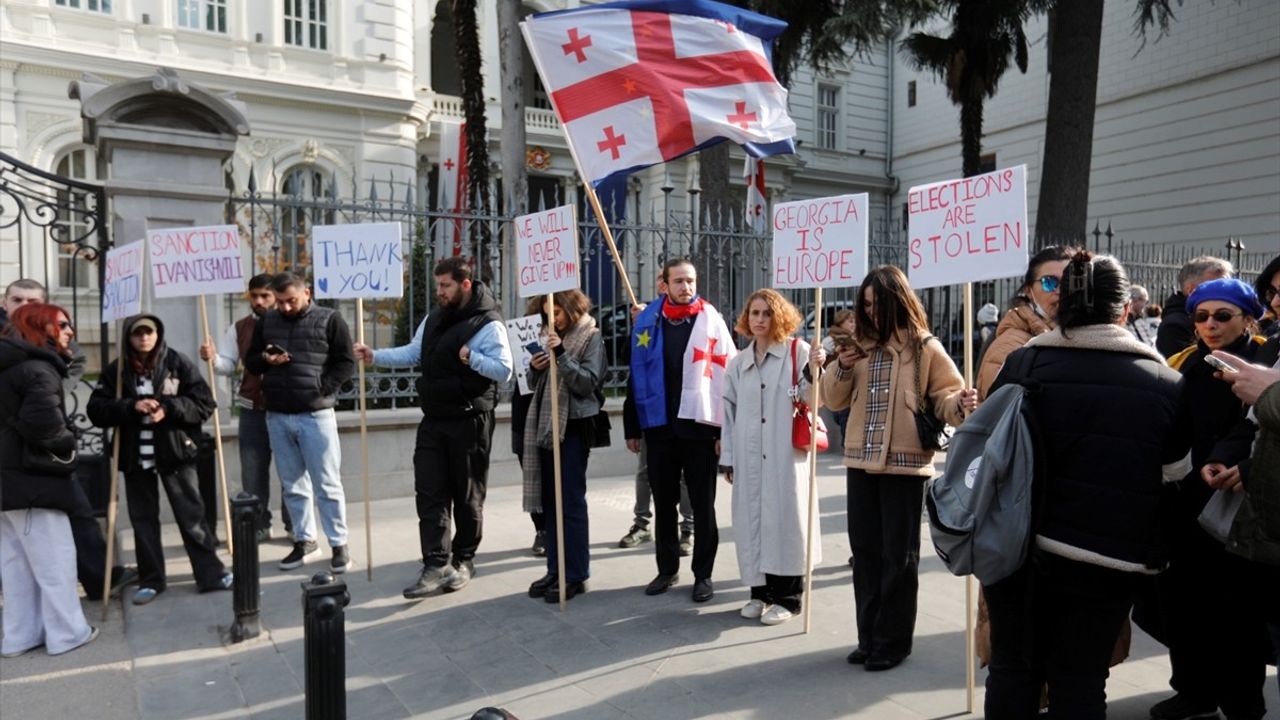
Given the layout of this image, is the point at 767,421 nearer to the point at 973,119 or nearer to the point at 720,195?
the point at 720,195

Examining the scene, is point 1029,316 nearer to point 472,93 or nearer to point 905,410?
point 905,410

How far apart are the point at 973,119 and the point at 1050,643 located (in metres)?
19.8

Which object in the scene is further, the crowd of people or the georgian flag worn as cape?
the georgian flag worn as cape

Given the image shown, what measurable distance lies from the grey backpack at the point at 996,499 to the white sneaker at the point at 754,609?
2.24 meters

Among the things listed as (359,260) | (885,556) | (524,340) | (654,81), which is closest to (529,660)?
(885,556)

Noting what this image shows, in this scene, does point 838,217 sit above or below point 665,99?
below

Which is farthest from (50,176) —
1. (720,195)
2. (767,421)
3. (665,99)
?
(720,195)

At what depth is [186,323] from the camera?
7164 mm

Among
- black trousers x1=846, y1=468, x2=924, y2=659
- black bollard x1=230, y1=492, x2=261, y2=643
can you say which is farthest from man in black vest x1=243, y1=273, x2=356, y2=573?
black trousers x1=846, y1=468, x2=924, y2=659

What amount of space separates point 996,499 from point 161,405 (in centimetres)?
485

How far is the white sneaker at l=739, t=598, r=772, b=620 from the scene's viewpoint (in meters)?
5.14

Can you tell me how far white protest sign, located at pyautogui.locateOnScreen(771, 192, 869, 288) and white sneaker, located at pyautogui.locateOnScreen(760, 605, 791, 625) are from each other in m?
1.81

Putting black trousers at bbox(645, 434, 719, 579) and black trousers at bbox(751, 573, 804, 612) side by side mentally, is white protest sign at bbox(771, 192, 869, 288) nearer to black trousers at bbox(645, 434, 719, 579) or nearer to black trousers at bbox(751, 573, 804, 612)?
black trousers at bbox(645, 434, 719, 579)

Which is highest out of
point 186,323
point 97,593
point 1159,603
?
point 186,323
